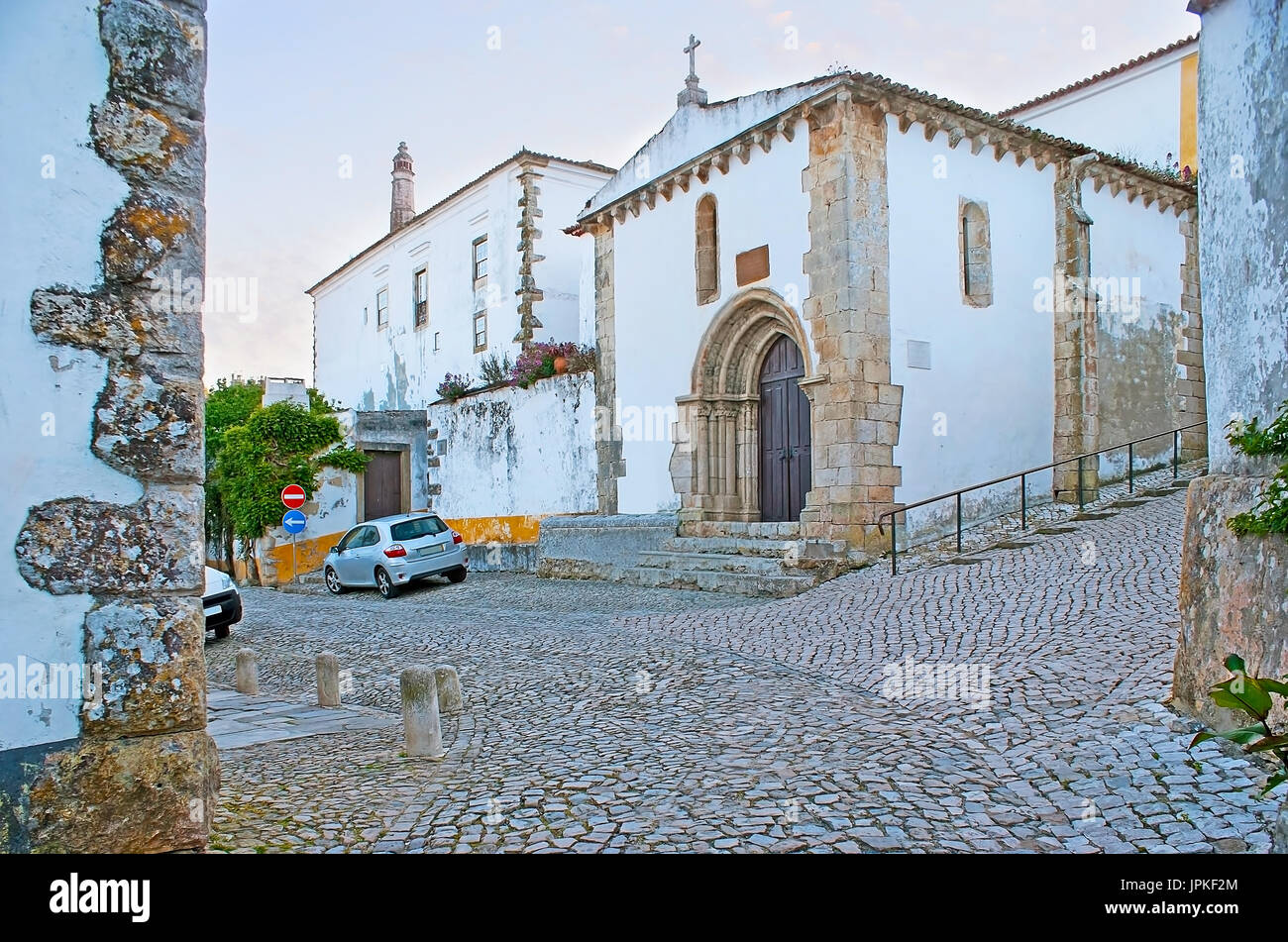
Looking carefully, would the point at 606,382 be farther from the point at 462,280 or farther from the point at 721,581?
the point at 462,280

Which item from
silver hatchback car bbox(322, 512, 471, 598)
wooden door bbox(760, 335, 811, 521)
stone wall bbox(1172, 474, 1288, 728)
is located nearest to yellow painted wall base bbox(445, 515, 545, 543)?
silver hatchback car bbox(322, 512, 471, 598)

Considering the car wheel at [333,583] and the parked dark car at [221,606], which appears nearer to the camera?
the parked dark car at [221,606]

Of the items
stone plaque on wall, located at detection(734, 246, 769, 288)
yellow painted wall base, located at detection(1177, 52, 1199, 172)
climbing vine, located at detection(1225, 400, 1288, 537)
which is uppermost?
yellow painted wall base, located at detection(1177, 52, 1199, 172)

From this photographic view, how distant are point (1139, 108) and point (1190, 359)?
661 centimetres

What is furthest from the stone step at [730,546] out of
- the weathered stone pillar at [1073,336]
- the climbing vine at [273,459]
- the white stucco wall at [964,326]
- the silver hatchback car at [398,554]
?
the climbing vine at [273,459]

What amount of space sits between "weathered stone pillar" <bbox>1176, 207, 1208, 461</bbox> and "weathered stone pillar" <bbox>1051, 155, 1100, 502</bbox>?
2900 mm

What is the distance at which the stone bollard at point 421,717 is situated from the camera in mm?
5328

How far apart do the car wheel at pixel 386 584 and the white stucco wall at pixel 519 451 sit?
3.73m

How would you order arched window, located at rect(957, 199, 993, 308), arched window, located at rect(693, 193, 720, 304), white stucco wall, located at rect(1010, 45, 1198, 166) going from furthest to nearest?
white stucco wall, located at rect(1010, 45, 1198, 166)
arched window, located at rect(693, 193, 720, 304)
arched window, located at rect(957, 199, 993, 308)

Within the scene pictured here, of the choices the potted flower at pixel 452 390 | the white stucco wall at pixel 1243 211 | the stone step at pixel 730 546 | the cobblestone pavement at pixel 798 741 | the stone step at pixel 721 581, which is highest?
the potted flower at pixel 452 390

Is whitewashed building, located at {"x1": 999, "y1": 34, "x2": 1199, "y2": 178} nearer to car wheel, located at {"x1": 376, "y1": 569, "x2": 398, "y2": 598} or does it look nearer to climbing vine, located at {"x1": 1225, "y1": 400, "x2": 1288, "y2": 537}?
car wheel, located at {"x1": 376, "y1": 569, "x2": 398, "y2": 598}

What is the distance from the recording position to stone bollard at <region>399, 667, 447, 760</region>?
5.33 metres

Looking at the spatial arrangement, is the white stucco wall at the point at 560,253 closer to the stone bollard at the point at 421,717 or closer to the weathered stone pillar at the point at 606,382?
the weathered stone pillar at the point at 606,382

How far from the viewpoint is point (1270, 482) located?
436 cm
